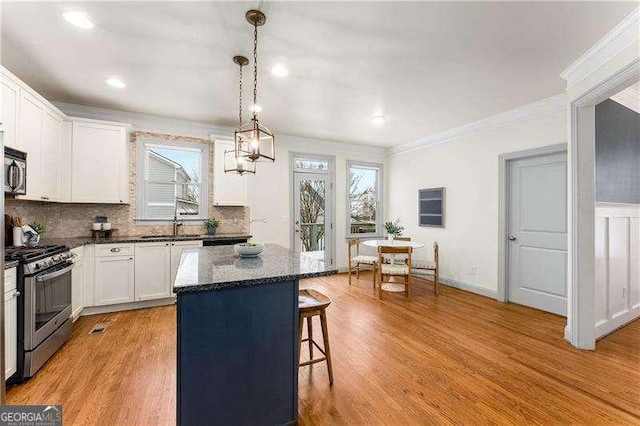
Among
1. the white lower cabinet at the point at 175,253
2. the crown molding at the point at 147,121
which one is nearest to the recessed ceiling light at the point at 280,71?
the crown molding at the point at 147,121

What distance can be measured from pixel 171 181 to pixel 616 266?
19.0 ft

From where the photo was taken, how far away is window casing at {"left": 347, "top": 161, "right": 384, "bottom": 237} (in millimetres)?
6129

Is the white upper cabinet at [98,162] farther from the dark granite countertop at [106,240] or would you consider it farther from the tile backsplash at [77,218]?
the dark granite countertop at [106,240]

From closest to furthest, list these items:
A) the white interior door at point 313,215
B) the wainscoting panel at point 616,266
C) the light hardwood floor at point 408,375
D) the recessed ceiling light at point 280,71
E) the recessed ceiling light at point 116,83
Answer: the light hardwood floor at point 408,375
the recessed ceiling light at point 280,71
the wainscoting panel at point 616,266
the recessed ceiling light at point 116,83
the white interior door at point 313,215

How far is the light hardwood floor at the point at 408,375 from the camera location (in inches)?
74.0

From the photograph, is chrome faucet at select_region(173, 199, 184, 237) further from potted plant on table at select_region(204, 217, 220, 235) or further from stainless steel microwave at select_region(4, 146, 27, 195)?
stainless steel microwave at select_region(4, 146, 27, 195)

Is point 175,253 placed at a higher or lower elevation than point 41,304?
higher

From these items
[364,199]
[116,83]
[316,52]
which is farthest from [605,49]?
[116,83]

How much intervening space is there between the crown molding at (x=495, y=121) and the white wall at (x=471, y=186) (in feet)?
0.17

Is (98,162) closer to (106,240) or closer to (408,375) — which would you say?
(106,240)

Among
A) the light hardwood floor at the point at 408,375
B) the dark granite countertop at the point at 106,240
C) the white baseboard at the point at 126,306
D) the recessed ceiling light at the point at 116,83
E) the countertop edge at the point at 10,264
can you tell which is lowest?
the light hardwood floor at the point at 408,375

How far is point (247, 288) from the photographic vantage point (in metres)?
1.64

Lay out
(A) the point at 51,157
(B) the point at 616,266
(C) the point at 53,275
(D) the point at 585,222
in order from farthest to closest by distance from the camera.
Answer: (A) the point at 51,157 → (B) the point at 616,266 → (D) the point at 585,222 → (C) the point at 53,275

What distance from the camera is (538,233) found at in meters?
3.83
